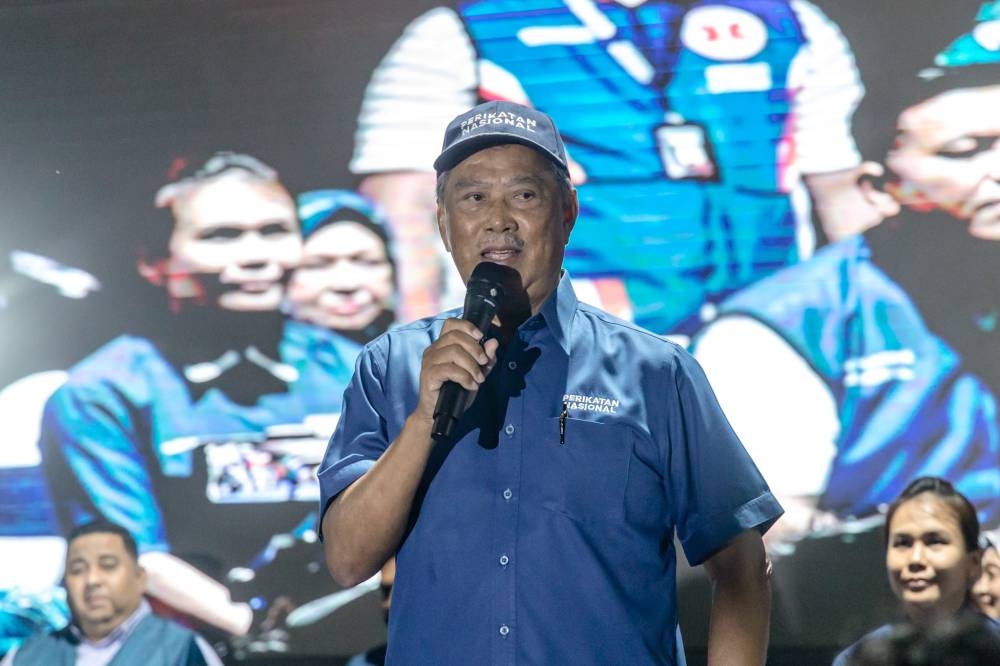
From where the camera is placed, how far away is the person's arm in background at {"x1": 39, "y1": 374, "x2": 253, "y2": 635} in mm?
3217

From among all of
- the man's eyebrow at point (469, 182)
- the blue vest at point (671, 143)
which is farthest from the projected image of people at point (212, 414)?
the man's eyebrow at point (469, 182)

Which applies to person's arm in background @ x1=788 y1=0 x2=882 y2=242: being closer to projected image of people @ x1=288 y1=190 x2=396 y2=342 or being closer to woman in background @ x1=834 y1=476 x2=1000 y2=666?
woman in background @ x1=834 y1=476 x2=1000 y2=666

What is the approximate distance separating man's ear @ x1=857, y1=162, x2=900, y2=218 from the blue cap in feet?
5.71

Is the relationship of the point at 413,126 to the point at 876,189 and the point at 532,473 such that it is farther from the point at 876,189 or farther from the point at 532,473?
the point at 532,473

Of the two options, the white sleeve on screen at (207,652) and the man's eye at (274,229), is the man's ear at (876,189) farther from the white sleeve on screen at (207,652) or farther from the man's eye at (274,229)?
the white sleeve on screen at (207,652)

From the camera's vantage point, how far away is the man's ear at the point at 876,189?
305 centimetres

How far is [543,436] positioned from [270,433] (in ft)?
6.44

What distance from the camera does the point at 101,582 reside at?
3.27 metres

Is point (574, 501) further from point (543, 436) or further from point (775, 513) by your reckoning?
point (775, 513)

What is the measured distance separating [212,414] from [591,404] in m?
2.06

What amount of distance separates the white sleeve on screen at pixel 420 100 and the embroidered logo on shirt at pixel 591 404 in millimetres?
1982

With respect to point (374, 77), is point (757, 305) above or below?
below

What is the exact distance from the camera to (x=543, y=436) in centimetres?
140

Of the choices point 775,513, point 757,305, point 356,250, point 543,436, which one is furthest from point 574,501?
point 356,250
